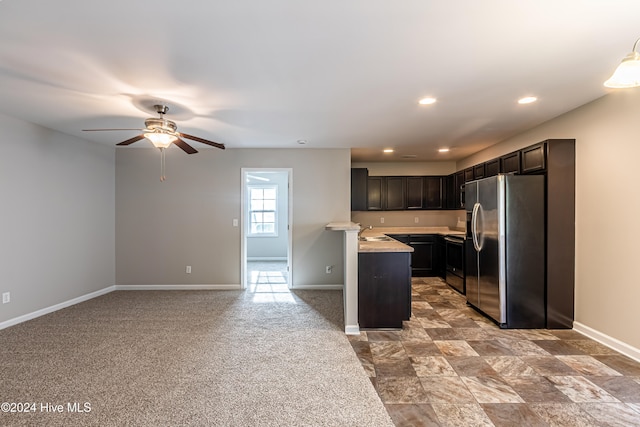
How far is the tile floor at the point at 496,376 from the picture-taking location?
1.91 meters

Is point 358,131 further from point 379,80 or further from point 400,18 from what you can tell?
point 400,18

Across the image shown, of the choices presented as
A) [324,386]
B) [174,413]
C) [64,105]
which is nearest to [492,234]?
[324,386]

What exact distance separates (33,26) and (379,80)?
227 cm

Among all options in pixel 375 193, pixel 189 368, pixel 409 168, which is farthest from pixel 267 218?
pixel 189 368

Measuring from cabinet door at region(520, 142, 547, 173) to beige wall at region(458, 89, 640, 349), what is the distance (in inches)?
13.3

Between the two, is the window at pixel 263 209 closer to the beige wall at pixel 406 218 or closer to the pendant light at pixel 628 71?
the beige wall at pixel 406 218

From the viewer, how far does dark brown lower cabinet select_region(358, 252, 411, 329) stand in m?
3.26

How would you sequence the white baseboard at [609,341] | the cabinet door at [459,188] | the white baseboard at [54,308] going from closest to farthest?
the white baseboard at [609,341] < the white baseboard at [54,308] < the cabinet door at [459,188]

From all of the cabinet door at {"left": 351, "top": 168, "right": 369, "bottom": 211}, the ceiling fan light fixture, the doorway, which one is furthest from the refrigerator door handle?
the doorway

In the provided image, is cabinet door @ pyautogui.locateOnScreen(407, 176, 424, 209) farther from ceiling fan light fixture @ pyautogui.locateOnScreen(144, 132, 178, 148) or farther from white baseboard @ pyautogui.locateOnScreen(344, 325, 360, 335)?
ceiling fan light fixture @ pyautogui.locateOnScreen(144, 132, 178, 148)

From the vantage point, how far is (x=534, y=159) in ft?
11.1

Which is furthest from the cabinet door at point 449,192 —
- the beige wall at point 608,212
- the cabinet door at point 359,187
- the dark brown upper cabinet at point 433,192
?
the beige wall at point 608,212

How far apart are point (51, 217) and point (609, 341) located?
6496 mm

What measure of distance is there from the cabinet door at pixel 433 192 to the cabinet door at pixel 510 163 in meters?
2.14
